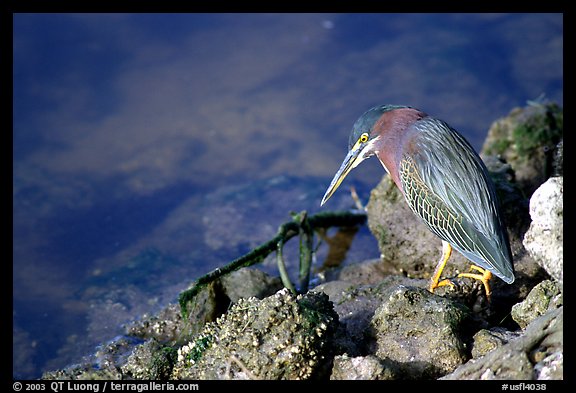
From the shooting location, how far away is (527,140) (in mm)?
6039

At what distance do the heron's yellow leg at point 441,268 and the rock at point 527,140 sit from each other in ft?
5.07

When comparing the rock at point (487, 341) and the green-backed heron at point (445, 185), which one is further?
the green-backed heron at point (445, 185)

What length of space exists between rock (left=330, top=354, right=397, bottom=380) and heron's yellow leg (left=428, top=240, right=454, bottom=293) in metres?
1.09

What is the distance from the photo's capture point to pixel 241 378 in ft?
10.9

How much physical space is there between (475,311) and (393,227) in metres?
1.05

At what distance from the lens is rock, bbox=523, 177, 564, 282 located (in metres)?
3.23

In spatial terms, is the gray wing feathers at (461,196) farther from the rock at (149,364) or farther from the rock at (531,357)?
the rock at (149,364)

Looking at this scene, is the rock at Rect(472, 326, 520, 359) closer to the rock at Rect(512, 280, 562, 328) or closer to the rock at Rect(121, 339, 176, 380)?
the rock at Rect(512, 280, 562, 328)

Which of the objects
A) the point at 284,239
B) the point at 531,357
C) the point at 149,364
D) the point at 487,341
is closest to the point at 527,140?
the point at 284,239

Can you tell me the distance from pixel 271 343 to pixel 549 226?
56.2 inches

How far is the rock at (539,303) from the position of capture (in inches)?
146

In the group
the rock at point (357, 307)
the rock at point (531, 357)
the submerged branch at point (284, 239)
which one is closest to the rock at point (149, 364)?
the submerged branch at point (284, 239)

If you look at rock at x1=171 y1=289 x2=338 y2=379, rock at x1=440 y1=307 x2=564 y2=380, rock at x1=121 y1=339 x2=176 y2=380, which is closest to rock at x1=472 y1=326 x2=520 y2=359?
rock at x1=440 y1=307 x2=564 y2=380
